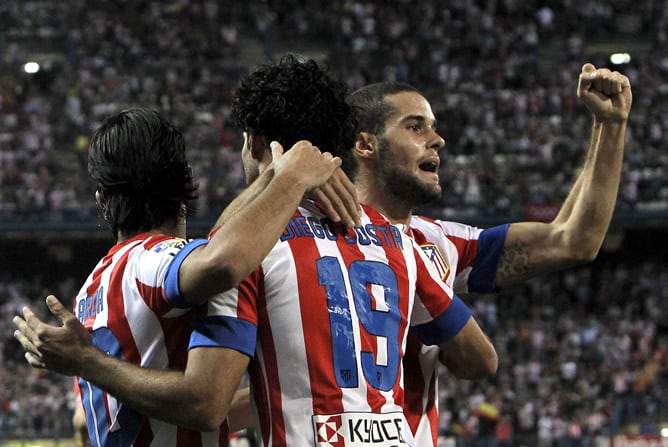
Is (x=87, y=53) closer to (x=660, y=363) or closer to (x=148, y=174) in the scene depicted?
(x=660, y=363)

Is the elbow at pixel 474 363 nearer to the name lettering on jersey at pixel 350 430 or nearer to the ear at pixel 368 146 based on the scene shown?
the name lettering on jersey at pixel 350 430

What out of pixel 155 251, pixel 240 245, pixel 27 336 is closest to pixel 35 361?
pixel 27 336

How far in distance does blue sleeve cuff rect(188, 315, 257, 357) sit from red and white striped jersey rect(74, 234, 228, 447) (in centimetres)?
6

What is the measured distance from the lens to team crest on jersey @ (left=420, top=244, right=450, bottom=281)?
4547 mm

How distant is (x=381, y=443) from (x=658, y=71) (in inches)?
1056

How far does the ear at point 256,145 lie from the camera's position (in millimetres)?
3629

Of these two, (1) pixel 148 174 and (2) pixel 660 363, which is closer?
(1) pixel 148 174

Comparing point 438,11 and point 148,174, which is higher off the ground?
point 438,11

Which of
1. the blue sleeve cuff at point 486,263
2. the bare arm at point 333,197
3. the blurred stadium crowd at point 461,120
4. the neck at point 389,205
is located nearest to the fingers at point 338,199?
the bare arm at point 333,197

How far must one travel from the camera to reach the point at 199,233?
87.6 feet

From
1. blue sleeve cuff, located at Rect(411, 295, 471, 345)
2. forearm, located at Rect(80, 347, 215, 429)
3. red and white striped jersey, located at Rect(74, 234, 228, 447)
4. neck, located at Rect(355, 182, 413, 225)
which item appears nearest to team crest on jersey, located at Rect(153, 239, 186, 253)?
red and white striped jersey, located at Rect(74, 234, 228, 447)

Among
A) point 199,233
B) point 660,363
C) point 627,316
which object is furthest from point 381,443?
point 199,233

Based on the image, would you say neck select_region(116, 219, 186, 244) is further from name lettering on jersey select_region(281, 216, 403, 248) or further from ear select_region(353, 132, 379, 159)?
ear select_region(353, 132, 379, 159)

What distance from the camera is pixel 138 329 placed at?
11.1 feet
